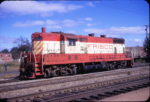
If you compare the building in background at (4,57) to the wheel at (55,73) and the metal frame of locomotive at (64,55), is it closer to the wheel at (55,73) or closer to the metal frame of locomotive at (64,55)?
the metal frame of locomotive at (64,55)

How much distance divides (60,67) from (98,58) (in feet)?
17.9

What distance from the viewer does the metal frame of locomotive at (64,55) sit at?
15.6 meters

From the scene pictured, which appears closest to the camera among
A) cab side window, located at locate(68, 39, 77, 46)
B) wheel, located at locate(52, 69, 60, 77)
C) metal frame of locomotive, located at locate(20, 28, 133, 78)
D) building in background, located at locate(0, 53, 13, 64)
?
metal frame of locomotive, located at locate(20, 28, 133, 78)

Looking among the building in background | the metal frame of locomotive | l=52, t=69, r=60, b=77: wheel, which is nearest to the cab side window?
the metal frame of locomotive

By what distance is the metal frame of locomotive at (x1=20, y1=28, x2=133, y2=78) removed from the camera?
51.0ft

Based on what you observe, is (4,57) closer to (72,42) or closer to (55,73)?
(72,42)

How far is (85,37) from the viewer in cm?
1944

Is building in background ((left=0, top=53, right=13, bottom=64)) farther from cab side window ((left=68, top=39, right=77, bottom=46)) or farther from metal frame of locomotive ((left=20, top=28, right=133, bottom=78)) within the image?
cab side window ((left=68, top=39, right=77, bottom=46))

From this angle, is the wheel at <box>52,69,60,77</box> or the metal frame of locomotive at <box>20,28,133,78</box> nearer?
the metal frame of locomotive at <box>20,28,133,78</box>

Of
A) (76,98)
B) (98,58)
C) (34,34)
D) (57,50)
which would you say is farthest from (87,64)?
(76,98)

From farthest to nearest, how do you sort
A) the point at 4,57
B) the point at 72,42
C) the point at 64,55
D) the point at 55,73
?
1. the point at 4,57
2. the point at 72,42
3. the point at 64,55
4. the point at 55,73

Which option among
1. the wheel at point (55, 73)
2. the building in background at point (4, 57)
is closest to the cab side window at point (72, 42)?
the wheel at point (55, 73)

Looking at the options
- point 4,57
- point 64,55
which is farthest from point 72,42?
point 4,57

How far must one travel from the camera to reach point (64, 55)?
55.5ft
